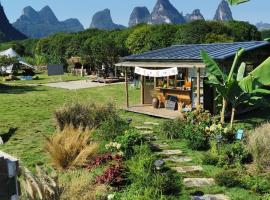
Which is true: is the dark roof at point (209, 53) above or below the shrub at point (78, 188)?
above

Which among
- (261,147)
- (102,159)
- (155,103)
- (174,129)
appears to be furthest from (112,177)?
(155,103)

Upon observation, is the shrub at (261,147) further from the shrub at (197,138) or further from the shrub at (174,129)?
the shrub at (174,129)

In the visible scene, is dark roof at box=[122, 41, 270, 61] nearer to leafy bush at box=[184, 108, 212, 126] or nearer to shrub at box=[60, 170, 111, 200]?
leafy bush at box=[184, 108, 212, 126]

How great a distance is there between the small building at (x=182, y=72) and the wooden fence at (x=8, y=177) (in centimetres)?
1276

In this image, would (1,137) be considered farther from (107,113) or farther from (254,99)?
(254,99)

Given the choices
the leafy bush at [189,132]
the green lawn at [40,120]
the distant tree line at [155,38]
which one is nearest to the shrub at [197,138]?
the leafy bush at [189,132]

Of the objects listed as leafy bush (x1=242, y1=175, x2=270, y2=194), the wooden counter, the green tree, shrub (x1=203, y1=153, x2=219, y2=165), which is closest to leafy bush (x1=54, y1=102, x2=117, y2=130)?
shrub (x1=203, y1=153, x2=219, y2=165)

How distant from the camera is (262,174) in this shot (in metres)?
9.45

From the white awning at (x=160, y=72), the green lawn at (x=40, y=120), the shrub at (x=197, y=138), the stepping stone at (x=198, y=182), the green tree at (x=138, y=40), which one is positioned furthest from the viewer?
the green tree at (x=138, y=40)

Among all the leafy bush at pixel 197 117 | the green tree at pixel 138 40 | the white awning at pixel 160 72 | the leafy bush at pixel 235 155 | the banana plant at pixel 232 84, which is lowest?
the leafy bush at pixel 235 155

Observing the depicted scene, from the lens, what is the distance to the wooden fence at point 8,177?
429 centimetres

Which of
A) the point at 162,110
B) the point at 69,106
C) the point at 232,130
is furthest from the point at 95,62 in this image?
the point at 232,130

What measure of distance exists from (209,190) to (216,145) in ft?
8.48

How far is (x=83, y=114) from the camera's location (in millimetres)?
14047
